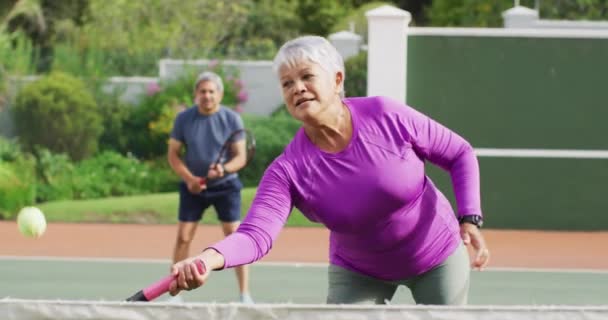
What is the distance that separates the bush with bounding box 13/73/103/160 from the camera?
61.5 ft

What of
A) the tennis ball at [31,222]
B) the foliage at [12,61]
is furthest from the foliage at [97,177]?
the tennis ball at [31,222]

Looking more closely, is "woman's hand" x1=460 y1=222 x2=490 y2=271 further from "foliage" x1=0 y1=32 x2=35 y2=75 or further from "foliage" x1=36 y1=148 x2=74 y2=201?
"foliage" x1=0 y1=32 x2=35 y2=75

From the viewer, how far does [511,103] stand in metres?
15.8

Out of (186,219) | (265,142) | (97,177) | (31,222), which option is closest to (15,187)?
(97,177)

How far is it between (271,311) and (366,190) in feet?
3.46

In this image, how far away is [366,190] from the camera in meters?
4.77

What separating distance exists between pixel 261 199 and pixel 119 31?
934 inches

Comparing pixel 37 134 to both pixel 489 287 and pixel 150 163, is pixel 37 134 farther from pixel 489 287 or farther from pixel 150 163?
pixel 489 287

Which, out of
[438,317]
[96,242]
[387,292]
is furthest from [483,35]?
[438,317]

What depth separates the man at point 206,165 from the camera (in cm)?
993

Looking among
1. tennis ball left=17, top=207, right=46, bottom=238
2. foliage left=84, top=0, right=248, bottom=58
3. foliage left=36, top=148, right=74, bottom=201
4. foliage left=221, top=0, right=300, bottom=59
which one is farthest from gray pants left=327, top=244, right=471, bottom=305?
foliage left=221, top=0, right=300, bottom=59

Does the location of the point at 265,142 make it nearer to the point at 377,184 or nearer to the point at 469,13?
the point at 469,13

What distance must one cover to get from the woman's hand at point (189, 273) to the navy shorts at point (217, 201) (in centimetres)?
583

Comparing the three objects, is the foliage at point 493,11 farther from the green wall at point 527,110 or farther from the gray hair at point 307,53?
the gray hair at point 307,53
